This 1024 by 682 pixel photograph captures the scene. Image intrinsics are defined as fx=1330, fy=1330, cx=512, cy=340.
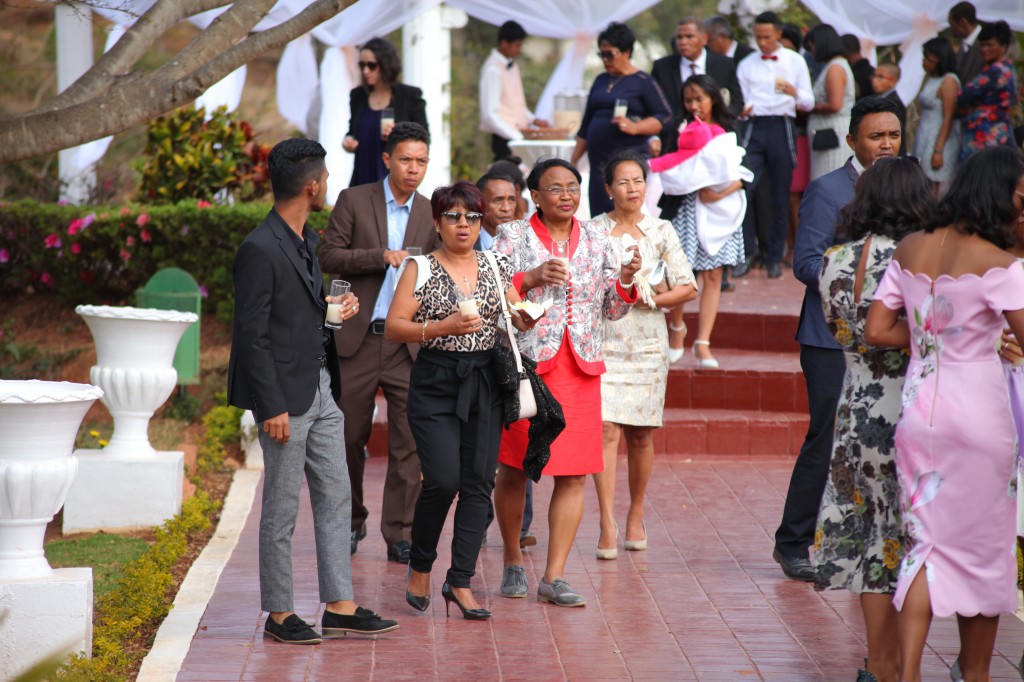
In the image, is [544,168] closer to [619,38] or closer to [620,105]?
[620,105]

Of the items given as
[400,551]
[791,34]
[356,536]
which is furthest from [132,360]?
[791,34]

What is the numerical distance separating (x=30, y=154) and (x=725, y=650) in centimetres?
351

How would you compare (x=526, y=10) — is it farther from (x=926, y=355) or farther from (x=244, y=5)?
(x=926, y=355)

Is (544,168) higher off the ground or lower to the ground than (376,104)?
lower

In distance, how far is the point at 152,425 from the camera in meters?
9.99

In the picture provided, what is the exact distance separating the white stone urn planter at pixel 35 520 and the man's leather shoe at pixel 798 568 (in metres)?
3.24

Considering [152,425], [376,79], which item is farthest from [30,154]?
[152,425]

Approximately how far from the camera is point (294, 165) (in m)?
5.31

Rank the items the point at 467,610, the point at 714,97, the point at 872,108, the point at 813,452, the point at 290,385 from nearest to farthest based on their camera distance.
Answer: the point at 290,385 < the point at 467,610 < the point at 872,108 < the point at 813,452 < the point at 714,97

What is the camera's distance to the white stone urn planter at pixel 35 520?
505cm

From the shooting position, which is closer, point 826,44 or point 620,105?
point 620,105

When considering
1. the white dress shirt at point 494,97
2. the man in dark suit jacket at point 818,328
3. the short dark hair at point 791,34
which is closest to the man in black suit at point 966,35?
the short dark hair at point 791,34

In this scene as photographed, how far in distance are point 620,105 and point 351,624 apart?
222 inches

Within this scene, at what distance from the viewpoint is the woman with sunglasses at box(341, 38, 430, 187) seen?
927 cm
